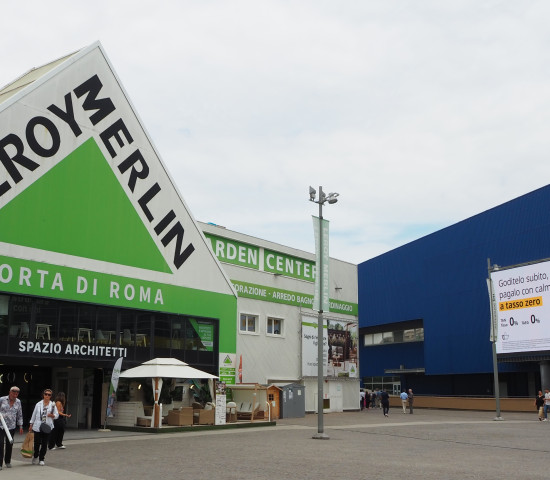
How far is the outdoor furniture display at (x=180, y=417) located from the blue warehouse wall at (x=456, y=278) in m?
34.4

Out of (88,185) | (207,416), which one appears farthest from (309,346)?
(88,185)

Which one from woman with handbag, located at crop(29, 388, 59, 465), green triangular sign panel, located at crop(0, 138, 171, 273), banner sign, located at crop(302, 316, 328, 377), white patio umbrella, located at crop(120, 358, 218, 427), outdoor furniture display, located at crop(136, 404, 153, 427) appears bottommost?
outdoor furniture display, located at crop(136, 404, 153, 427)

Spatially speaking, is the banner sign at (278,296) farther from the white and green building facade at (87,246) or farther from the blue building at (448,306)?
the blue building at (448,306)

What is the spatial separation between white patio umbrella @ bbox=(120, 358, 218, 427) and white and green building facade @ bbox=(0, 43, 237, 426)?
1241 mm

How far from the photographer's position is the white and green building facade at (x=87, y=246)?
24.4 m

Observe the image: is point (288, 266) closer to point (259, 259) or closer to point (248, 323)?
point (259, 259)

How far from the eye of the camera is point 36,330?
24500mm

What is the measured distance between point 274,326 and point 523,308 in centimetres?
1749

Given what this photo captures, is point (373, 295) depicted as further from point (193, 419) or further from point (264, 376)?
point (193, 419)

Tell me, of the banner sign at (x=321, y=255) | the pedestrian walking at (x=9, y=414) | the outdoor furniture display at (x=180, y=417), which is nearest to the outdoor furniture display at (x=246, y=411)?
the outdoor furniture display at (x=180, y=417)

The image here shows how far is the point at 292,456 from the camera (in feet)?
54.7

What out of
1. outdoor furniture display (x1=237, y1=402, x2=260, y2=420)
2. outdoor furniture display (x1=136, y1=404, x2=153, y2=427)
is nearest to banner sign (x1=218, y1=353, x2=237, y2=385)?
outdoor furniture display (x1=237, y1=402, x2=260, y2=420)

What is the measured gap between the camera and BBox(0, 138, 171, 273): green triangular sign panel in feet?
80.6

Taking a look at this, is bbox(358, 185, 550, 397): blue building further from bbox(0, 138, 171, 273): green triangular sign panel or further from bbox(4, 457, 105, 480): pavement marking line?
bbox(4, 457, 105, 480): pavement marking line
